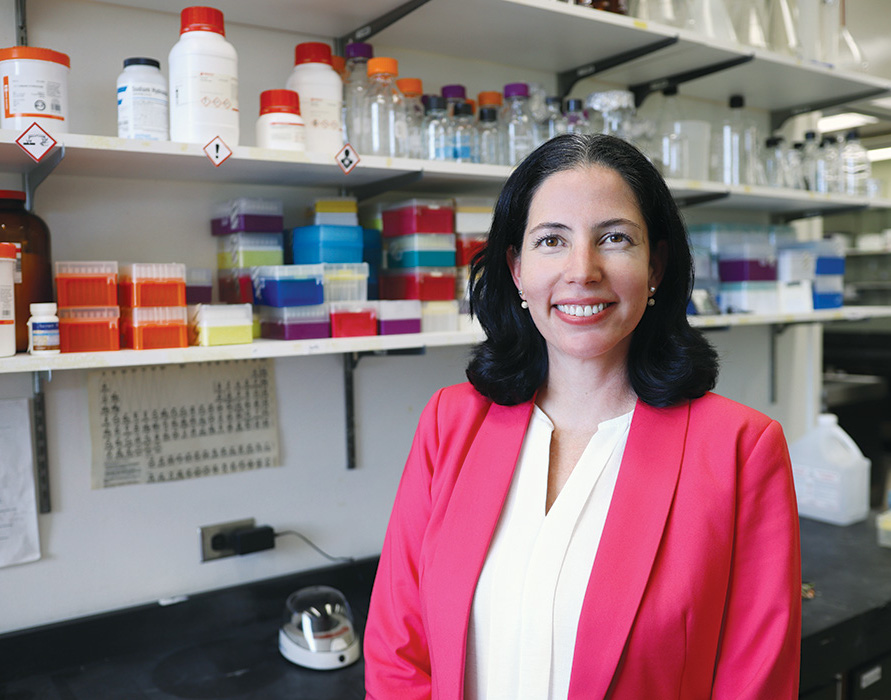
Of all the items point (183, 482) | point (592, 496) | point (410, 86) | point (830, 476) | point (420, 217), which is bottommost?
point (830, 476)

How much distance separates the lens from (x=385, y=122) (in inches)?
66.2

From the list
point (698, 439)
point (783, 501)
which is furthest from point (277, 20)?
point (783, 501)

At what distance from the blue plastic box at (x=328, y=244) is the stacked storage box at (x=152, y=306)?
0.28 m

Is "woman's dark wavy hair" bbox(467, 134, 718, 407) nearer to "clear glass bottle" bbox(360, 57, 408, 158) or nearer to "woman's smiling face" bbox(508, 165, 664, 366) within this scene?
"woman's smiling face" bbox(508, 165, 664, 366)

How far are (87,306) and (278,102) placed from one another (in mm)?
501

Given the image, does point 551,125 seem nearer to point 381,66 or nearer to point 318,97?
point 381,66

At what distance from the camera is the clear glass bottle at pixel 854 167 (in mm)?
2652

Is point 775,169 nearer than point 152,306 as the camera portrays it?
No

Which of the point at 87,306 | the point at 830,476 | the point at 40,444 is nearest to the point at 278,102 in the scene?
the point at 87,306

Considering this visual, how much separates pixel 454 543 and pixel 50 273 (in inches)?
35.6

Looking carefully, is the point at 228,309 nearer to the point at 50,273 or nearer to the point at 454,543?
the point at 50,273

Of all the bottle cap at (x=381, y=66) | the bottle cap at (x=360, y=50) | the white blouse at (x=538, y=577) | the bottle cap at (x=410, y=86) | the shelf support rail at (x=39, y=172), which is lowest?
the white blouse at (x=538, y=577)

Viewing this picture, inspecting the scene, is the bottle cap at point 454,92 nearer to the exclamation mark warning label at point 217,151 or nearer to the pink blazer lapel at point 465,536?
the exclamation mark warning label at point 217,151

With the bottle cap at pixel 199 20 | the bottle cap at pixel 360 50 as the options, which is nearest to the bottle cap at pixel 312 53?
the bottle cap at pixel 360 50
